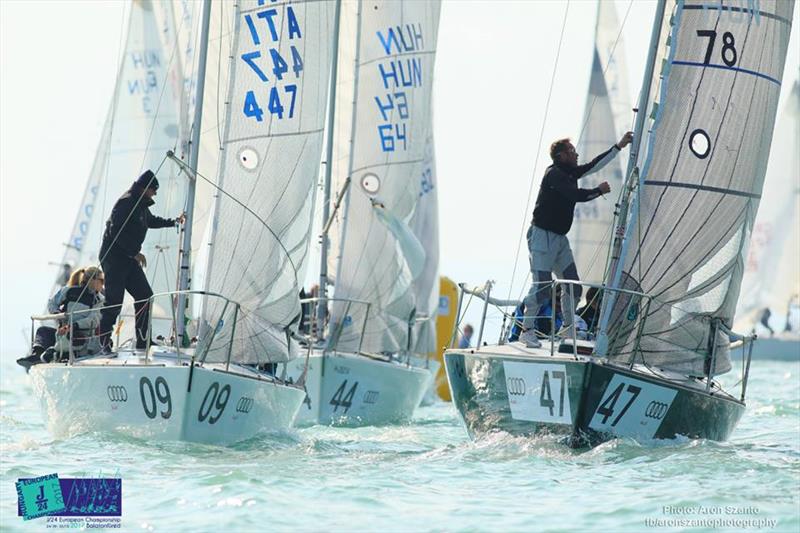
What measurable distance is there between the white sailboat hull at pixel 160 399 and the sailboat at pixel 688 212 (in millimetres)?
1653

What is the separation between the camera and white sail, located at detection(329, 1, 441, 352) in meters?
18.5

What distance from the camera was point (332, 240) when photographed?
19.6 meters

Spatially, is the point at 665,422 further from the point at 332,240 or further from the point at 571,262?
the point at 332,240

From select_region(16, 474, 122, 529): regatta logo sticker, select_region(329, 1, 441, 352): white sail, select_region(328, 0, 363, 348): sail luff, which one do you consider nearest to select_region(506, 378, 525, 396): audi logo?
select_region(16, 474, 122, 529): regatta logo sticker

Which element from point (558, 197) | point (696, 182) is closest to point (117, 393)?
point (558, 197)

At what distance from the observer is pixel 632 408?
11.0 metres

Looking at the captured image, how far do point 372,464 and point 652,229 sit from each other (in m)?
2.93

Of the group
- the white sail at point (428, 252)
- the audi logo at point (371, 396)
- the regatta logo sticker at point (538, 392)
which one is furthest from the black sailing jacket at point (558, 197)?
the white sail at point (428, 252)

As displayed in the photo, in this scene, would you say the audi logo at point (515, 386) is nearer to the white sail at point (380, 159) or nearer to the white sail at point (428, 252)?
the white sail at point (380, 159)

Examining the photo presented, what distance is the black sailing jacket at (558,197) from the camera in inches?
464

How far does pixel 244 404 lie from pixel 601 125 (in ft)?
46.3

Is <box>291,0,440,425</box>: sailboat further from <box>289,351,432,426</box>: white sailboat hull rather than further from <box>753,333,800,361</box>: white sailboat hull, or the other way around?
→ <box>753,333,800,361</box>: white sailboat hull

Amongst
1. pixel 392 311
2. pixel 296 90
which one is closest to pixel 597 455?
pixel 296 90

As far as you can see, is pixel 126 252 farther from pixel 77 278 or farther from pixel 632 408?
pixel 632 408
